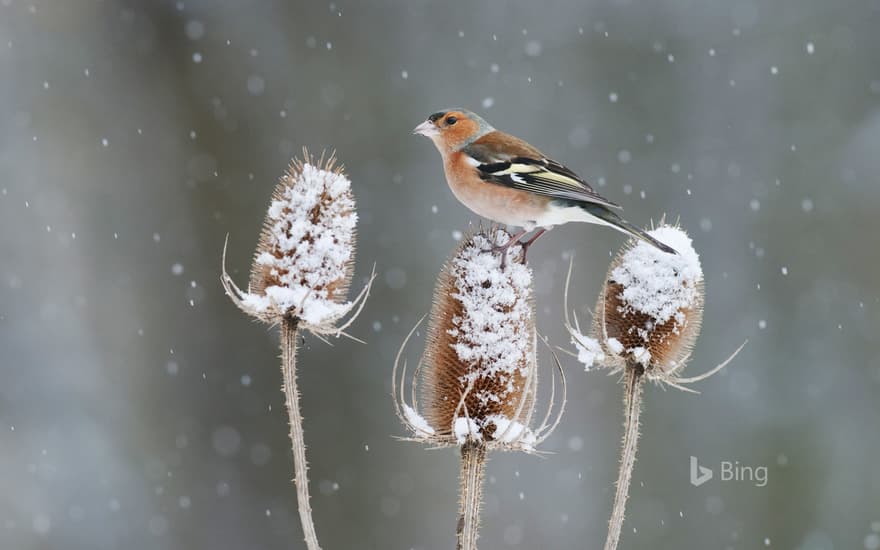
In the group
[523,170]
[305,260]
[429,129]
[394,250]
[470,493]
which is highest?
[394,250]

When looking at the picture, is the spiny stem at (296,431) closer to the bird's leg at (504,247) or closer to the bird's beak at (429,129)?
the bird's leg at (504,247)

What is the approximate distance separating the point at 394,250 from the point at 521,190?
18.4ft

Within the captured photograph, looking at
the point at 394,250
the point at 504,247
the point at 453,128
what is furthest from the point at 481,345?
the point at 394,250

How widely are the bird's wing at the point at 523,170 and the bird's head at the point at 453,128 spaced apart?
0.41 ft

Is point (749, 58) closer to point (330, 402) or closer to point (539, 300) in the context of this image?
point (539, 300)

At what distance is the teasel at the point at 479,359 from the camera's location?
11.8 feet

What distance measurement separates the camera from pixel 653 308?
13.1ft

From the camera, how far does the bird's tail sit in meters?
3.82

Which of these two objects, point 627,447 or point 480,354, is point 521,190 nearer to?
point 480,354

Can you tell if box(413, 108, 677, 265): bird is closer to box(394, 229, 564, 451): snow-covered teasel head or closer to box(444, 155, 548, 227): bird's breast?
box(444, 155, 548, 227): bird's breast

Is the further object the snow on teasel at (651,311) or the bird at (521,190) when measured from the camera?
the bird at (521,190)

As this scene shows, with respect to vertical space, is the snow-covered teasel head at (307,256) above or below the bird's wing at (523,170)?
below

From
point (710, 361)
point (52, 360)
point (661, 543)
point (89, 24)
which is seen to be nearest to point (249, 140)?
point (89, 24)

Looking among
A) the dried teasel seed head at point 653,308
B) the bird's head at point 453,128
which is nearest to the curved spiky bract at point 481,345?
the dried teasel seed head at point 653,308
